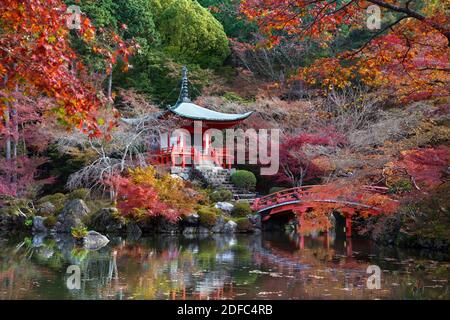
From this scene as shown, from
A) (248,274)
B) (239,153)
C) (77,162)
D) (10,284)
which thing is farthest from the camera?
(239,153)

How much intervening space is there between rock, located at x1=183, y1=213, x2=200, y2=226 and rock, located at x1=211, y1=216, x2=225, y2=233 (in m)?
0.61

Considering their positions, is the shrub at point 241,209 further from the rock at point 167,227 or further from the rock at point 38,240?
the rock at point 38,240

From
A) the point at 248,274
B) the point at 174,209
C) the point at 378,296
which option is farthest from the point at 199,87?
the point at 378,296

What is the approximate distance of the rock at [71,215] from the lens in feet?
57.7

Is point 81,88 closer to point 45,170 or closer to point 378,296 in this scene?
point 378,296

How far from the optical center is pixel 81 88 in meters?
5.67

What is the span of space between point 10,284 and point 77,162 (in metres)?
14.3

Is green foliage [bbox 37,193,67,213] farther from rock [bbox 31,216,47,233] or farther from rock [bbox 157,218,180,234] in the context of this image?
rock [bbox 157,218,180,234]

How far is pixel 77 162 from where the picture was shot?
22281mm

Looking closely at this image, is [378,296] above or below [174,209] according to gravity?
below

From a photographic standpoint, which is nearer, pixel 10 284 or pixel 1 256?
pixel 10 284

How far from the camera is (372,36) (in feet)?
23.4
